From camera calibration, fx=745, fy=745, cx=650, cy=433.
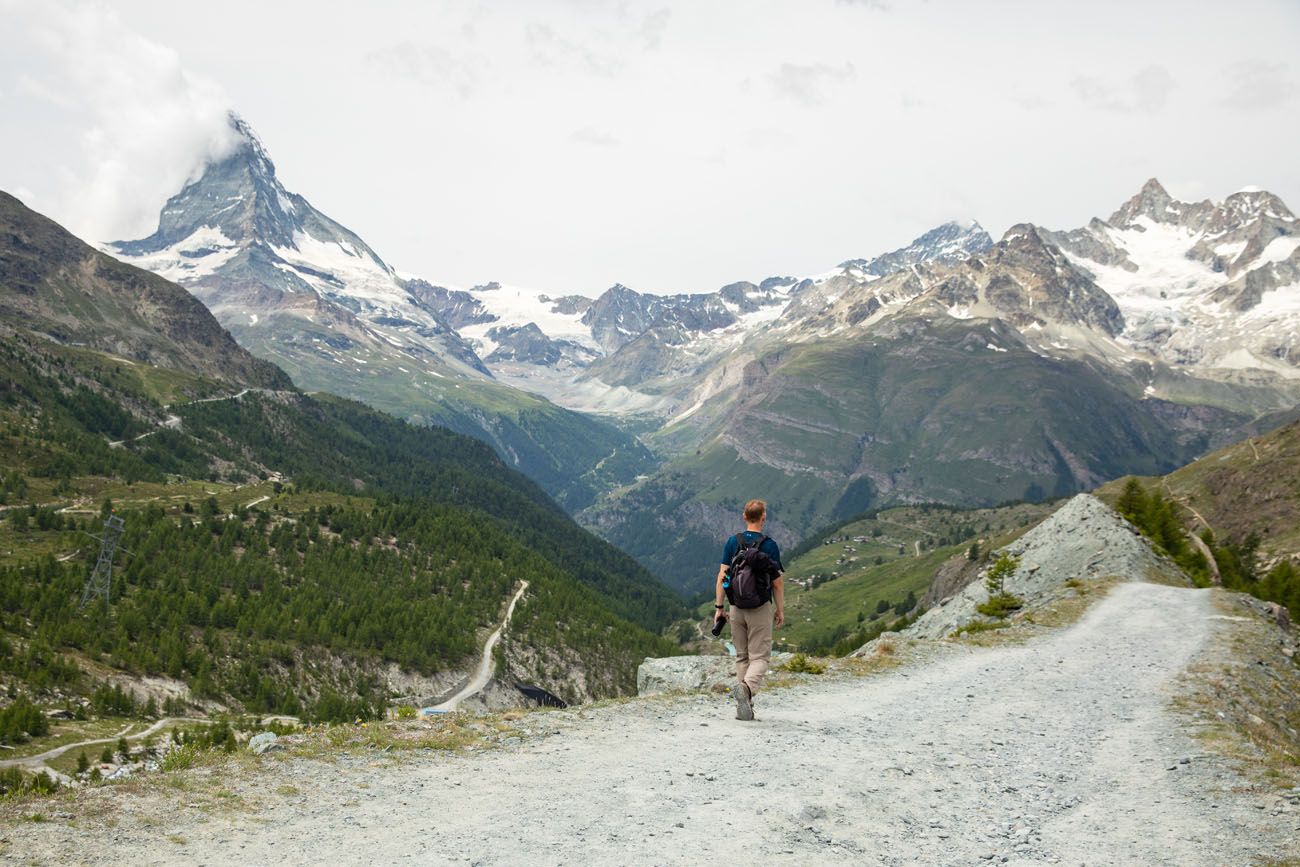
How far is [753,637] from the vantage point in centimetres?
1989

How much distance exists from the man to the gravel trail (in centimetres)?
107

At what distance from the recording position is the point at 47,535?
124938 millimetres

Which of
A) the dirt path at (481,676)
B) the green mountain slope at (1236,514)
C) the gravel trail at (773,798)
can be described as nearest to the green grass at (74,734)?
the dirt path at (481,676)

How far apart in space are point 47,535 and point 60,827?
146 meters

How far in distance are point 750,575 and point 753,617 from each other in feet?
4.57

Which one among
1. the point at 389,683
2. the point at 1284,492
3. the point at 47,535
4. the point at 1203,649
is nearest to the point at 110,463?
the point at 47,535

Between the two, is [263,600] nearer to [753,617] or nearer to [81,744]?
[81,744]

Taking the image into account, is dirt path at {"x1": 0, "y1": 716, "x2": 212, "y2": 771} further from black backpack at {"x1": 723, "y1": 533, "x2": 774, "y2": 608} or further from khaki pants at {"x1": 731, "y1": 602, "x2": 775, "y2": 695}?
black backpack at {"x1": 723, "y1": 533, "x2": 774, "y2": 608}

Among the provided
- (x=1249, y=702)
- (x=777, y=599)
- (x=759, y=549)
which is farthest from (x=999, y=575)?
(x=759, y=549)

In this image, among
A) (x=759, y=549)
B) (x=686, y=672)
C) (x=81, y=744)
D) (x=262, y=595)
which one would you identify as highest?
(x=759, y=549)

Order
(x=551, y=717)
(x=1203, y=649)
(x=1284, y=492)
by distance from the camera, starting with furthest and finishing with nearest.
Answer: (x=1284, y=492) → (x=1203, y=649) → (x=551, y=717)

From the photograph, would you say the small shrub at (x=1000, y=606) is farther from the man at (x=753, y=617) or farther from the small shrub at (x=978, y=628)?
the man at (x=753, y=617)

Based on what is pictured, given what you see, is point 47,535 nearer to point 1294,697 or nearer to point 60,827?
point 60,827

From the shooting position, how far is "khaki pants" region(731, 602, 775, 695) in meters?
19.6
